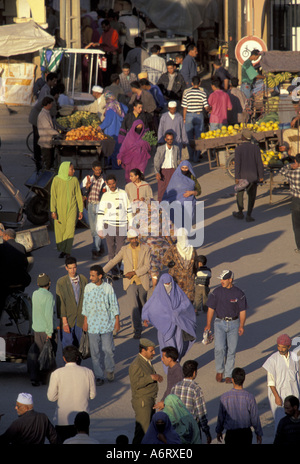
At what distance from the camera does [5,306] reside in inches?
505

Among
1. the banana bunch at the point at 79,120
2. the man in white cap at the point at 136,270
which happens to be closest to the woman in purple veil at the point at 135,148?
the banana bunch at the point at 79,120

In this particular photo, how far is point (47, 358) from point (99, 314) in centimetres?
75

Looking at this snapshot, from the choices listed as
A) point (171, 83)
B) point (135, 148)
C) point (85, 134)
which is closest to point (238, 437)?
point (135, 148)

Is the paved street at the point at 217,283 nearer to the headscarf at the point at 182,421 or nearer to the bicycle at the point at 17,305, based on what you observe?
the bicycle at the point at 17,305

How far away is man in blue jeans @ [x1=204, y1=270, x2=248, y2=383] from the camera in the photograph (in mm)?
11695

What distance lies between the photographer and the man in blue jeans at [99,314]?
11.5m

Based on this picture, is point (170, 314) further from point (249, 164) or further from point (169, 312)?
point (249, 164)

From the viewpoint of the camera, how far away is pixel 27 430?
8.59m

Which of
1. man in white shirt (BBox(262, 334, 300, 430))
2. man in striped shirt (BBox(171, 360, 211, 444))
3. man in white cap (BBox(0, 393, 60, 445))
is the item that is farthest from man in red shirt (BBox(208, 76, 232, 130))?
man in white cap (BBox(0, 393, 60, 445))

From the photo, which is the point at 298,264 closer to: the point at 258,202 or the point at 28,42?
the point at 258,202

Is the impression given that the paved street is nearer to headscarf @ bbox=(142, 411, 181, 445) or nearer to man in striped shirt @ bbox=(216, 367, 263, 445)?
man in striped shirt @ bbox=(216, 367, 263, 445)

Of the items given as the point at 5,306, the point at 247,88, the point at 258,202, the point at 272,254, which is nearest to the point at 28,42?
the point at 247,88
